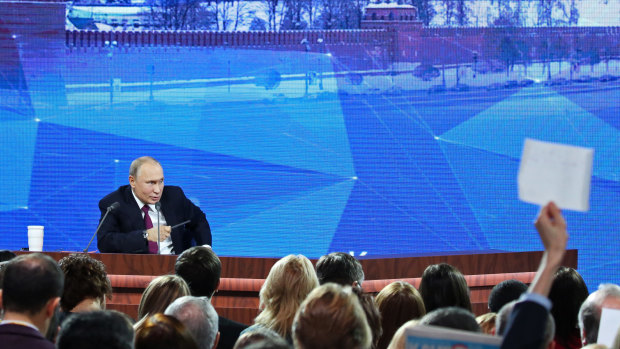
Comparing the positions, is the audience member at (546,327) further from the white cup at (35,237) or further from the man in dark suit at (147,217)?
the white cup at (35,237)

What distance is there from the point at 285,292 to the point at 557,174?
5.25 feet

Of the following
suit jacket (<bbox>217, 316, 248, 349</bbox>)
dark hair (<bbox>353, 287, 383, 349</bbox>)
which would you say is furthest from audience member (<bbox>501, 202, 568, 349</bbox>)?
suit jacket (<bbox>217, 316, 248, 349</bbox>)

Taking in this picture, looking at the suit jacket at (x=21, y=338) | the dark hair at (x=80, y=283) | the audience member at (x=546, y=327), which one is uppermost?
the audience member at (x=546, y=327)

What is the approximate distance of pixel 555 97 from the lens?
8.75m

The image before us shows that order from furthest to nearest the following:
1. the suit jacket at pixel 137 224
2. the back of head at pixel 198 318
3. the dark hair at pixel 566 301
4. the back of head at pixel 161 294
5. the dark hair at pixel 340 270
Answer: the suit jacket at pixel 137 224
the dark hair at pixel 340 270
the dark hair at pixel 566 301
the back of head at pixel 161 294
the back of head at pixel 198 318

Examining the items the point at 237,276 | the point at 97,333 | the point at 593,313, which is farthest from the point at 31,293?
the point at 237,276

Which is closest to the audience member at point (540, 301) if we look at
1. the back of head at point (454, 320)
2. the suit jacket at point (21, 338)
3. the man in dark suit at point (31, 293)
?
the back of head at point (454, 320)

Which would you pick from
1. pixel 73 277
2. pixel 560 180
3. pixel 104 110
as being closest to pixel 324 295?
pixel 560 180

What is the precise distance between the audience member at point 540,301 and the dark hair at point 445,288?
5.02ft

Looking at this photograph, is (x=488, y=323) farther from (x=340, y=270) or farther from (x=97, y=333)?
(x=97, y=333)

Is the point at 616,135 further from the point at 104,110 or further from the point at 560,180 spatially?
the point at 560,180

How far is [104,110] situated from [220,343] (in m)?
6.08

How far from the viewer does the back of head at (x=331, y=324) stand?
6.48 feet

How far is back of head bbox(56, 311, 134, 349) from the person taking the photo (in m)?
2.00
